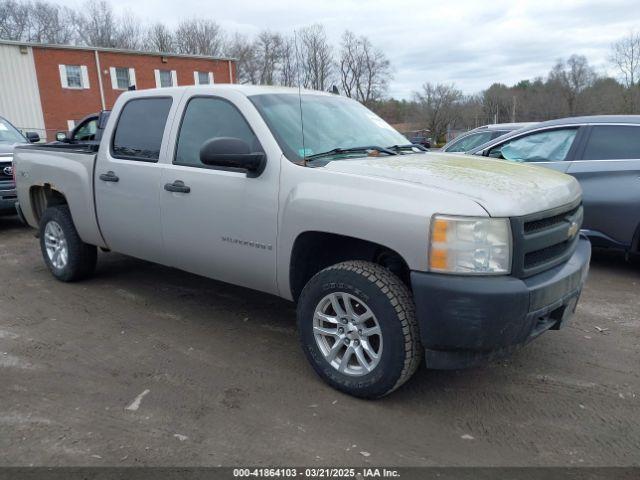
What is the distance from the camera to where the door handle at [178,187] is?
4031 mm

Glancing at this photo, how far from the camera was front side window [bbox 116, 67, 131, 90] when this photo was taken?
105 feet

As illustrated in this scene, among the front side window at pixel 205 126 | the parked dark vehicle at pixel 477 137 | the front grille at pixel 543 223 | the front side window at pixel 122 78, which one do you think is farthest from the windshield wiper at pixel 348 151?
the front side window at pixel 122 78

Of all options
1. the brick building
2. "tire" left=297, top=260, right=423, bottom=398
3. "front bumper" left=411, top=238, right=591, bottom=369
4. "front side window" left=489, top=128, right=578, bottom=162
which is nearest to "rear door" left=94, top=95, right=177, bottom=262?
"tire" left=297, top=260, right=423, bottom=398

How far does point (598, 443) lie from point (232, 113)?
122 inches

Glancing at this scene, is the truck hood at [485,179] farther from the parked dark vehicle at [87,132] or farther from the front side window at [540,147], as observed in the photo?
the parked dark vehicle at [87,132]

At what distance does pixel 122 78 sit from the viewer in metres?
32.3

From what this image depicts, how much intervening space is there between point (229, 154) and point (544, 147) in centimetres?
436

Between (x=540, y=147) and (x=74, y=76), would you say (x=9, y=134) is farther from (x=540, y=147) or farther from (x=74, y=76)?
(x=74, y=76)

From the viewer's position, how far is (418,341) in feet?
9.81

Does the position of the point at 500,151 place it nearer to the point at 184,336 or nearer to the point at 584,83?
the point at 184,336

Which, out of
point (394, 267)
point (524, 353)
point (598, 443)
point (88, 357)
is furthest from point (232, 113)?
point (598, 443)

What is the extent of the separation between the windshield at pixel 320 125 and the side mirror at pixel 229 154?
24 cm

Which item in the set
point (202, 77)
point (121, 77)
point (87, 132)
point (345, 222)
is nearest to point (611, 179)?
point (345, 222)

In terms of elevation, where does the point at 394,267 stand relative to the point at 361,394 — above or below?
above
